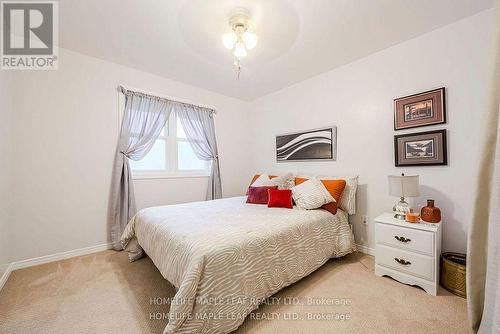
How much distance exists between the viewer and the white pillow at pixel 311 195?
91.9 inches

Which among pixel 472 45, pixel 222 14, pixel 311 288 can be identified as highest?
pixel 222 14

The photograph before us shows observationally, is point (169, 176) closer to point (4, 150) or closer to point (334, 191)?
point (4, 150)

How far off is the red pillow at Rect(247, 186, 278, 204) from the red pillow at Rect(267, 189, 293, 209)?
13 cm

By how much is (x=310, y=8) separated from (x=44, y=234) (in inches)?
147

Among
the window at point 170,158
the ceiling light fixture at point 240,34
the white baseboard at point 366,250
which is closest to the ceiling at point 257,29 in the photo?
the ceiling light fixture at point 240,34

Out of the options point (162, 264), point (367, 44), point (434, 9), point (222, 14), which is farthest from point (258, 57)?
point (162, 264)

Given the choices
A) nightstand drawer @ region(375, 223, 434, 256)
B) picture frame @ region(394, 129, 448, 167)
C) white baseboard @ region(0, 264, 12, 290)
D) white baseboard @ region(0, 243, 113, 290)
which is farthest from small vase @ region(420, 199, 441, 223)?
white baseboard @ region(0, 264, 12, 290)

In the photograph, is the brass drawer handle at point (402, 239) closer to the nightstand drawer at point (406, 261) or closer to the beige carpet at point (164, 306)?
the nightstand drawer at point (406, 261)

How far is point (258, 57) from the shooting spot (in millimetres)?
2562

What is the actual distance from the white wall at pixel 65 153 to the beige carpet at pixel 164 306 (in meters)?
0.44

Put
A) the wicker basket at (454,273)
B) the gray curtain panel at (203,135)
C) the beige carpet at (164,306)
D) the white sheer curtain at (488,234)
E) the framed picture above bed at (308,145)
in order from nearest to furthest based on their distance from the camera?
1. the white sheer curtain at (488,234)
2. the beige carpet at (164,306)
3. the wicker basket at (454,273)
4. the framed picture above bed at (308,145)
5. the gray curtain panel at (203,135)

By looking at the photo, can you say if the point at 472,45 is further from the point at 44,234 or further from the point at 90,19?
the point at 44,234

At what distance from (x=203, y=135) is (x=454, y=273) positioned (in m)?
3.52

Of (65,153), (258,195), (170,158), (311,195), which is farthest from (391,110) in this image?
(65,153)
